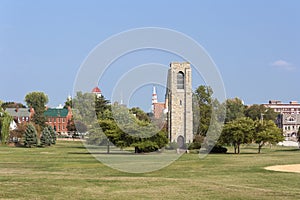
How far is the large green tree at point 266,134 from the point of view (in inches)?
2598

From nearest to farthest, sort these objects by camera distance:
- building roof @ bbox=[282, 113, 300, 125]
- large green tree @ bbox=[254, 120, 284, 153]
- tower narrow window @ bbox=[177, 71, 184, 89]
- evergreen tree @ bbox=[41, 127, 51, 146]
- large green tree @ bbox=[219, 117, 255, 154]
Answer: large green tree @ bbox=[219, 117, 255, 154], large green tree @ bbox=[254, 120, 284, 153], tower narrow window @ bbox=[177, 71, 184, 89], evergreen tree @ bbox=[41, 127, 51, 146], building roof @ bbox=[282, 113, 300, 125]

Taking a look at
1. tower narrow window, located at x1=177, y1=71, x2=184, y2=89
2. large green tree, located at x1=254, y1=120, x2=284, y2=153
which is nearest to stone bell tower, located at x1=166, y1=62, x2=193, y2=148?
tower narrow window, located at x1=177, y1=71, x2=184, y2=89

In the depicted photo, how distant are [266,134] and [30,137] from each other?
37.4 m

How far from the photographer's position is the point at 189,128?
74.8 meters

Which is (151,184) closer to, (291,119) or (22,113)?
(22,113)

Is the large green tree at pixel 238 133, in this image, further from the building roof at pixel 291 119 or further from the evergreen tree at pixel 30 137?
the building roof at pixel 291 119

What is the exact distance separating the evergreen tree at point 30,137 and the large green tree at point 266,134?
3561 cm

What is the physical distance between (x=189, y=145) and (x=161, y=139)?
753 centimetres

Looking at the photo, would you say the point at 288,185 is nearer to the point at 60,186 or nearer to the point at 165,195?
the point at 165,195

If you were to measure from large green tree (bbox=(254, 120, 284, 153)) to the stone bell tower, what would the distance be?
34.6 feet

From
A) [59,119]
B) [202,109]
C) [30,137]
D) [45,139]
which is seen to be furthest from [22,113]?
[202,109]

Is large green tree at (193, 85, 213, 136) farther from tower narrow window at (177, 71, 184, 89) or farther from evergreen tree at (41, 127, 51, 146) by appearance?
evergreen tree at (41, 127, 51, 146)

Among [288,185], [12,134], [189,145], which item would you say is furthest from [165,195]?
[12,134]

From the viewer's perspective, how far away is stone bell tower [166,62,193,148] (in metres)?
74.6
